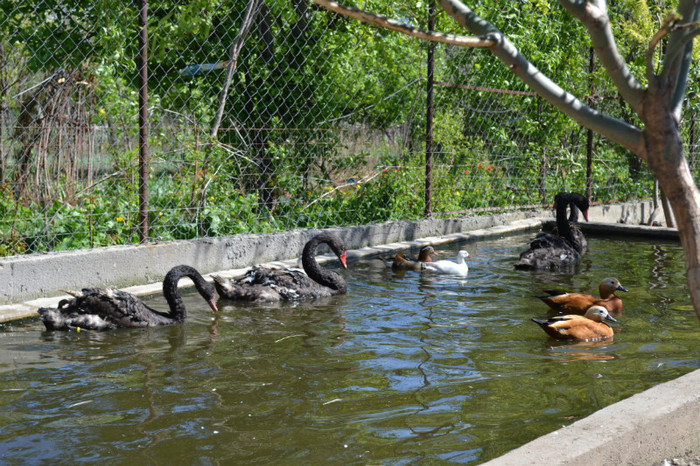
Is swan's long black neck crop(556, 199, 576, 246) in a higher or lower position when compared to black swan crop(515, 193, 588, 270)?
higher

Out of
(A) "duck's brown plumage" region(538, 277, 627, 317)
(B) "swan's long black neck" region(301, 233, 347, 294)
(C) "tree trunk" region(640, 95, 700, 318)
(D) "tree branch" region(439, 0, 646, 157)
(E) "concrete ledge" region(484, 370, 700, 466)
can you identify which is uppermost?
(D) "tree branch" region(439, 0, 646, 157)

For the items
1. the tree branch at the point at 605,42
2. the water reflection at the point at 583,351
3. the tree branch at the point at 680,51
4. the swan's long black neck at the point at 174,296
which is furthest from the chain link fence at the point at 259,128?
the water reflection at the point at 583,351

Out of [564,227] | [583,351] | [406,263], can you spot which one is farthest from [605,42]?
[564,227]

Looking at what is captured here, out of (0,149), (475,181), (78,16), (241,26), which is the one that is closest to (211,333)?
(0,149)

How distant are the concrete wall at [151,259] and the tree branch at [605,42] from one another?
6.27m

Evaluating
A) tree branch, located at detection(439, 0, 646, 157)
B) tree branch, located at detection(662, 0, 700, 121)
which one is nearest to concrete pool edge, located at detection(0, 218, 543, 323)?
tree branch, located at detection(439, 0, 646, 157)

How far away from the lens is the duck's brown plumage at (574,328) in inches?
283

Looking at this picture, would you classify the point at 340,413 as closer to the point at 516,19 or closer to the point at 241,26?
the point at 241,26

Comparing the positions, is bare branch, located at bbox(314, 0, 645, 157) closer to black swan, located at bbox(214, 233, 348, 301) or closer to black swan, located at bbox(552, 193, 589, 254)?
black swan, located at bbox(214, 233, 348, 301)

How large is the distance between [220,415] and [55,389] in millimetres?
1336

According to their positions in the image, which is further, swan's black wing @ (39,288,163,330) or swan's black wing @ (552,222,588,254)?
swan's black wing @ (552,222,588,254)

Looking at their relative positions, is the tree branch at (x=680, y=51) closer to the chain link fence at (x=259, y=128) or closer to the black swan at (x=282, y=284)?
the chain link fence at (x=259, y=128)

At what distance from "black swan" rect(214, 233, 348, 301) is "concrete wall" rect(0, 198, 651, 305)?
2.47 feet

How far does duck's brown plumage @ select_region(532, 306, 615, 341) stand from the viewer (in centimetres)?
718
